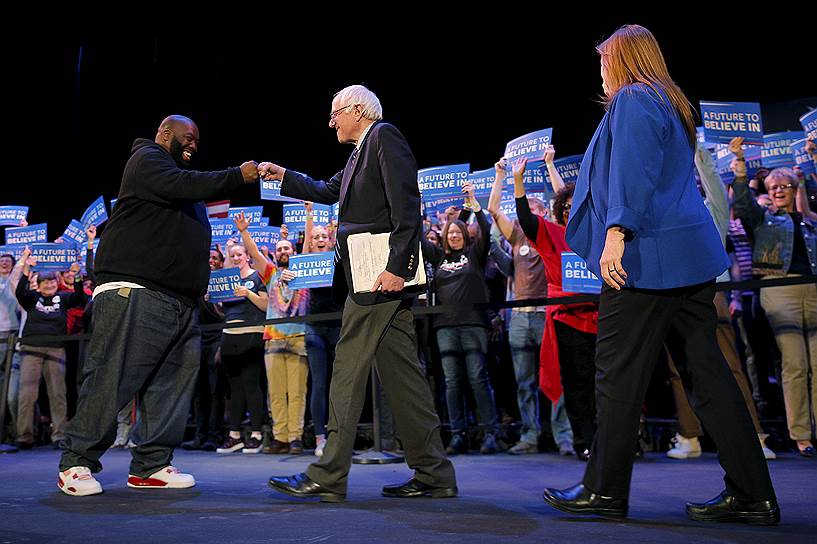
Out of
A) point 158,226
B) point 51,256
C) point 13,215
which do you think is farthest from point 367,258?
point 13,215

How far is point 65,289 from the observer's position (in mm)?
8516

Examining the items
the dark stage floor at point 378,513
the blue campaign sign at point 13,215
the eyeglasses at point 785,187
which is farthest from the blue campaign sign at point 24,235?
the eyeglasses at point 785,187

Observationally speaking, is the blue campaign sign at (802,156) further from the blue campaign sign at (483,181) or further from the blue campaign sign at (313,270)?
the blue campaign sign at (313,270)

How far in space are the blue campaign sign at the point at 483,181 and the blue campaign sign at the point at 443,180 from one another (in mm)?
707

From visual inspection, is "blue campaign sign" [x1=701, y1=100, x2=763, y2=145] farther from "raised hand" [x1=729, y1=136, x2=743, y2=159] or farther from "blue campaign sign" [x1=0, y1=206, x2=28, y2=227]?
"blue campaign sign" [x1=0, y1=206, x2=28, y2=227]

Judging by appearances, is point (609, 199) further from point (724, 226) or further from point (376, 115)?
point (724, 226)

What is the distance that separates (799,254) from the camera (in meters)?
5.35

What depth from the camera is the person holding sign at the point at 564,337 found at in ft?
15.8

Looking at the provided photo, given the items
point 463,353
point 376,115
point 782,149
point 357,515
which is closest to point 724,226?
point 782,149

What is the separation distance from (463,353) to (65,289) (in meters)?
4.90

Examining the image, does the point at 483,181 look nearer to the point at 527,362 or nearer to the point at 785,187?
the point at 527,362

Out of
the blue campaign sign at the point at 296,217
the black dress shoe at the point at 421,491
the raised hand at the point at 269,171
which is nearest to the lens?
the black dress shoe at the point at 421,491

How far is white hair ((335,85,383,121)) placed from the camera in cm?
327

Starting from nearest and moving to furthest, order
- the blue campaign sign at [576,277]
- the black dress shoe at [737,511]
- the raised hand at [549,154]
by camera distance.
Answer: the black dress shoe at [737,511] < the blue campaign sign at [576,277] < the raised hand at [549,154]
